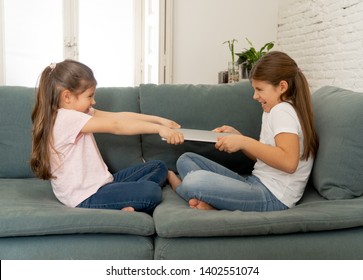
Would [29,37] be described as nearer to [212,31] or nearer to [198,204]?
[212,31]

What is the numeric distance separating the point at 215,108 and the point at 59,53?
3278 millimetres

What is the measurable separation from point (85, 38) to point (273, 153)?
12.6ft

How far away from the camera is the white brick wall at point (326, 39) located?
11.2 ft

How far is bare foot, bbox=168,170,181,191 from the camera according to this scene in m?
2.09

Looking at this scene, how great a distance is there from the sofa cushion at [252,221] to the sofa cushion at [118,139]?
639mm

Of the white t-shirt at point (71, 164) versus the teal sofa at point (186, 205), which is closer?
the teal sofa at point (186, 205)

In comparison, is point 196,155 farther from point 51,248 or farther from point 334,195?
point 51,248

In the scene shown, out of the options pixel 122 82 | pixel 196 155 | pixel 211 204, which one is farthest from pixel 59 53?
pixel 211 204

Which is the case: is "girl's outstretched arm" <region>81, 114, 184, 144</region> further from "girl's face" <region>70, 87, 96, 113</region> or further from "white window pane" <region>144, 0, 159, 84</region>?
"white window pane" <region>144, 0, 159, 84</region>

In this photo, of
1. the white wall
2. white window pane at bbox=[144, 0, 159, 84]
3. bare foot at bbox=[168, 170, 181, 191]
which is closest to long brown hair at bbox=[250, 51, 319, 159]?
bare foot at bbox=[168, 170, 181, 191]

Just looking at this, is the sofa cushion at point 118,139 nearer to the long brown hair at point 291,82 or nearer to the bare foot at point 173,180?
the bare foot at point 173,180

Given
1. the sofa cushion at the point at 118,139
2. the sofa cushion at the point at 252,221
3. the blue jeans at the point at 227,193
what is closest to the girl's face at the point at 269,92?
the blue jeans at the point at 227,193

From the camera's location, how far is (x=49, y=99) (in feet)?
6.25

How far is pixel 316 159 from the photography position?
189 centimetres
